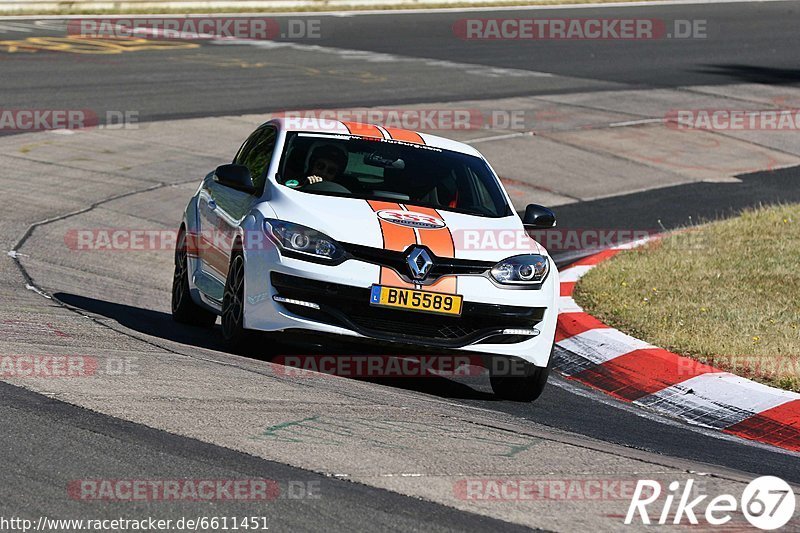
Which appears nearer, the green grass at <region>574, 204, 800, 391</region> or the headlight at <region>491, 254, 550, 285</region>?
the headlight at <region>491, 254, 550, 285</region>

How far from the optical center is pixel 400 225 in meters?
7.80

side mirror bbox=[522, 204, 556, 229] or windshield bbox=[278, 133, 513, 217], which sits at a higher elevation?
windshield bbox=[278, 133, 513, 217]

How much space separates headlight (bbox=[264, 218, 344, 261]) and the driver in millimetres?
730

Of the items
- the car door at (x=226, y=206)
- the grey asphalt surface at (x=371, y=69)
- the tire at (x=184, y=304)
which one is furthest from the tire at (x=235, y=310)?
the grey asphalt surface at (x=371, y=69)

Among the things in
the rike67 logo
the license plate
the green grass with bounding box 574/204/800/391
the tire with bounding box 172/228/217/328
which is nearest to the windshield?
the license plate

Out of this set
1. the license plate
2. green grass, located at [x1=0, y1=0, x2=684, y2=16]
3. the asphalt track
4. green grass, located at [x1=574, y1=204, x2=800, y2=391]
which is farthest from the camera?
green grass, located at [x1=0, y1=0, x2=684, y2=16]

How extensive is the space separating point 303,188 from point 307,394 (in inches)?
75.4

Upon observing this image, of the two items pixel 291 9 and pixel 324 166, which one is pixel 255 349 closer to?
pixel 324 166

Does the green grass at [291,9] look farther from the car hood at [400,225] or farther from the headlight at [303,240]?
the headlight at [303,240]

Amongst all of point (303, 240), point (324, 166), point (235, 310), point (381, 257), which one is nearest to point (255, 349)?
point (235, 310)

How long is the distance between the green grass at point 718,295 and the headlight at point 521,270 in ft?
4.16

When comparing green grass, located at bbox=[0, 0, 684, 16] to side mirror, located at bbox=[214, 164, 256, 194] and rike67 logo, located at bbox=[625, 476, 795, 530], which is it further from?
rike67 logo, located at bbox=[625, 476, 795, 530]

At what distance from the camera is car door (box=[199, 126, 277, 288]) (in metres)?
8.53

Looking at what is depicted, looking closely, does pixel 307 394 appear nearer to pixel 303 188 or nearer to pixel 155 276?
pixel 303 188
